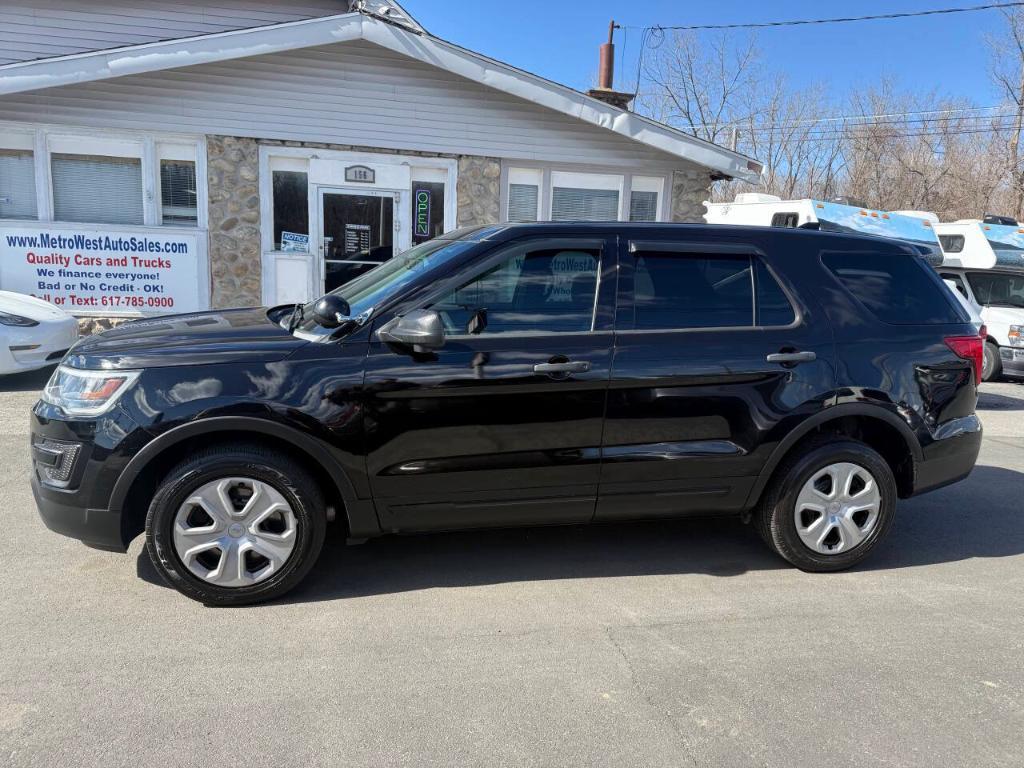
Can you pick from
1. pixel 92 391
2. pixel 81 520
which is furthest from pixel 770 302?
pixel 81 520

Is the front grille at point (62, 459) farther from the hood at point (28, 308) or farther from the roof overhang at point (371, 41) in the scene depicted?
the roof overhang at point (371, 41)

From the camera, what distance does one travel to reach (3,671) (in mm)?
2908

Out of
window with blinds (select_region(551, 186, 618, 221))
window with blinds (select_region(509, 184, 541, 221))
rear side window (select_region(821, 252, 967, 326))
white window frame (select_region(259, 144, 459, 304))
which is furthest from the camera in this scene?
window with blinds (select_region(551, 186, 618, 221))

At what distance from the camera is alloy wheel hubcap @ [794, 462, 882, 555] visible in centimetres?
400

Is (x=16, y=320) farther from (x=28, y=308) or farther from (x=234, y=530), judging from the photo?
(x=234, y=530)

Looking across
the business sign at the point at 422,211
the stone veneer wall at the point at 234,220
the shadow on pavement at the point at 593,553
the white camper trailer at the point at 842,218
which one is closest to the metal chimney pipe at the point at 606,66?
the white camper trailer at the point at 842,218

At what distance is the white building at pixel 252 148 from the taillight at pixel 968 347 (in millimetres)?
7610

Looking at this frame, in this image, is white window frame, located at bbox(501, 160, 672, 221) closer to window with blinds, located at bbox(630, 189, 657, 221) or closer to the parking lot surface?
window with blinds, located at bbox(630, 189, 657, 221)

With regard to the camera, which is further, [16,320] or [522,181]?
[522,181]

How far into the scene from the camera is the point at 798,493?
13.0 ft

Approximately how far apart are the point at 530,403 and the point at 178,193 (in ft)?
28.8

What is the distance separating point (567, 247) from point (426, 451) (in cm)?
124

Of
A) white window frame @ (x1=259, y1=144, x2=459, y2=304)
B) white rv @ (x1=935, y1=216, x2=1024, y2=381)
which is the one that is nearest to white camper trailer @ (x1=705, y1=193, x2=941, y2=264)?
white rv @ (x1=935, y1=216, x2=1024, y2=381)

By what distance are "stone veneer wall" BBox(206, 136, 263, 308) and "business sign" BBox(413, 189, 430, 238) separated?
88.3 inches
